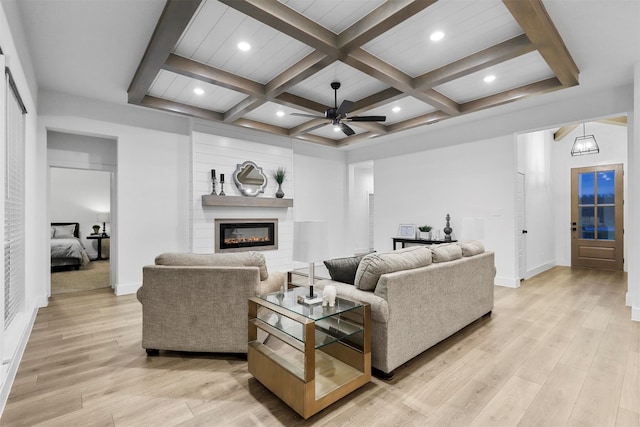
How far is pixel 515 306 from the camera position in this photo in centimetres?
387

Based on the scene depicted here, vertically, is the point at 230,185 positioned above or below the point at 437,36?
below

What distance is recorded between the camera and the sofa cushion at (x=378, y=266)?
224 cm

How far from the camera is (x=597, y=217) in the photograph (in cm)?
634

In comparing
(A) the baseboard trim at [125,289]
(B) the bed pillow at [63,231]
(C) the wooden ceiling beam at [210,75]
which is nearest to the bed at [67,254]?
(B) the bed pillow at [63,231]

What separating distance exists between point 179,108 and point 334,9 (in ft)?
10.2

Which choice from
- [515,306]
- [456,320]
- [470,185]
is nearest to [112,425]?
[456,320]

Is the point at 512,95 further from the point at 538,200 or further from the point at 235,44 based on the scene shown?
the point at 235,44

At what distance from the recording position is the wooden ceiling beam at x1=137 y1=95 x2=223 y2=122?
4443mm

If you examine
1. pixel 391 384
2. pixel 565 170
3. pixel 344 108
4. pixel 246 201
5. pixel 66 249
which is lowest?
pixel 391 384

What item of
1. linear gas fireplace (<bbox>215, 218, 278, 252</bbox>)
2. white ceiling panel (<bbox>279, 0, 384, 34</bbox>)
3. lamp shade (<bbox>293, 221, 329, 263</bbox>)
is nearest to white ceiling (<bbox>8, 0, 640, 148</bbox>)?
white ceiling panel (<bbox>279, 0, 384, 34</bbox>)

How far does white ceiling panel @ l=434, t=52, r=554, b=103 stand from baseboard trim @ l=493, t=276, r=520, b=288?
2848mm

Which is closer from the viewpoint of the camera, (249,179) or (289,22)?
(289,22)

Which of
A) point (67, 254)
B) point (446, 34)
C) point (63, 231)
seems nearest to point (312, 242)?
point (446, 34)

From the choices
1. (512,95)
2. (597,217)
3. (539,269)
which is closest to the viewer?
(512,95)
